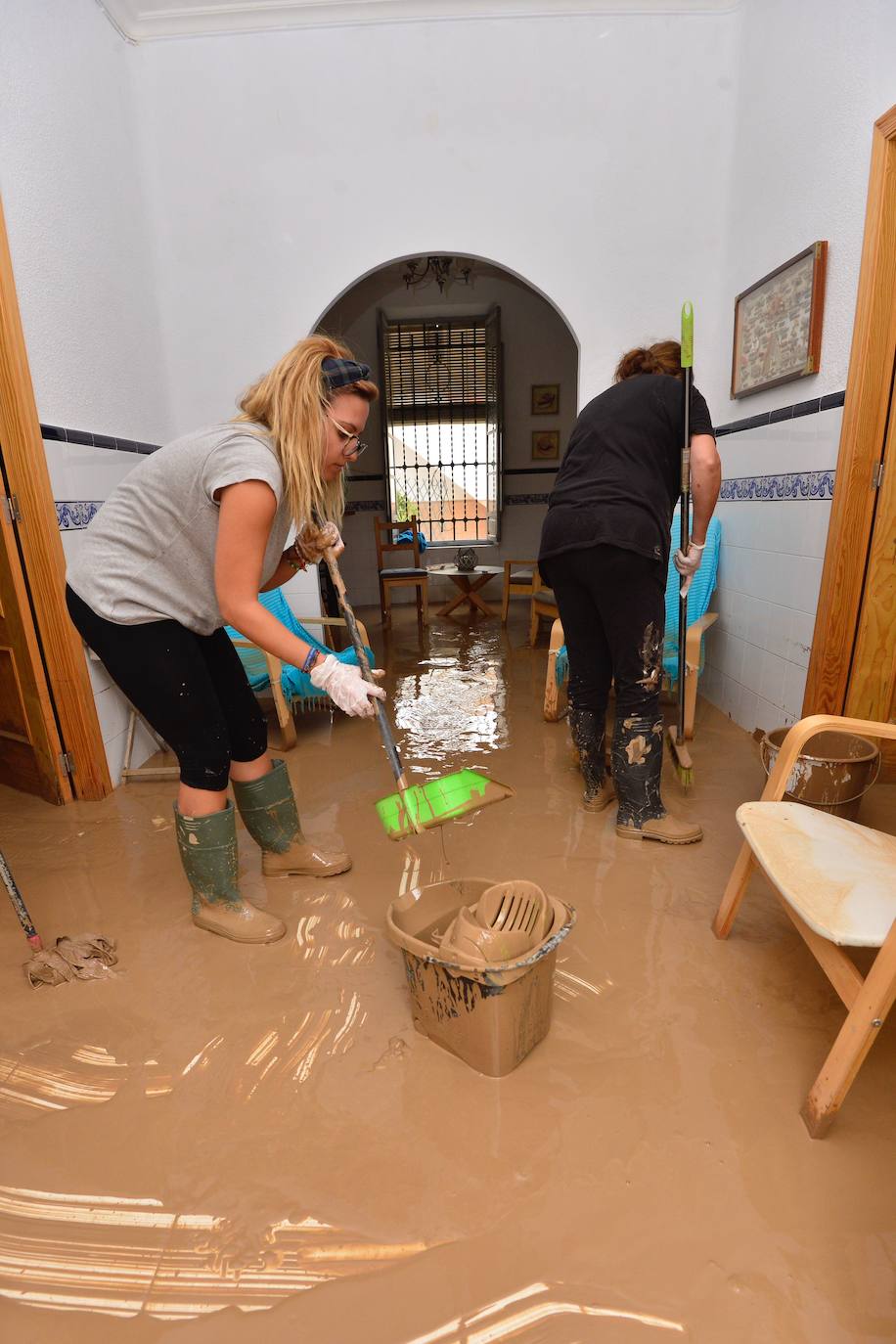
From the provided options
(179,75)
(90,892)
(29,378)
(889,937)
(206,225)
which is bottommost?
(90,892)

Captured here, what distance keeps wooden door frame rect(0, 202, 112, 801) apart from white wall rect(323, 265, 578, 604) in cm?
523

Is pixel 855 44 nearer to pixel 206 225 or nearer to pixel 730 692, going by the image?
pixel 730 692

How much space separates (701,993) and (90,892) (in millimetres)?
1774

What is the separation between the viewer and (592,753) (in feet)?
8.01

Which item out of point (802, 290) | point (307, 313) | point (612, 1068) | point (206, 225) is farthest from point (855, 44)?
point (612, 1068)

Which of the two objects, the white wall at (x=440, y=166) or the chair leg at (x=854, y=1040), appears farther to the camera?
the white wall at (x=440, y=166)

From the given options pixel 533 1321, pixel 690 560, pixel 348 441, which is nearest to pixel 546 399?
pixel 690 560

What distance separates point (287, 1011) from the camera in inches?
62.2

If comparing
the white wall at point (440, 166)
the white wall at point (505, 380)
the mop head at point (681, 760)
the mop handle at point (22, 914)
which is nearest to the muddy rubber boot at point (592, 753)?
the mop head at point (681, 760)

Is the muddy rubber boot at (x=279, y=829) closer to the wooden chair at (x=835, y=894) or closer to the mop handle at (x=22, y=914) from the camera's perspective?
the mop handle at (x=22, y=914)

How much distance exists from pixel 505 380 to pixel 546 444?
2.77ft

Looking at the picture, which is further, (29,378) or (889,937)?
(29,378)

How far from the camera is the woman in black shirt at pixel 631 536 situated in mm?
2021

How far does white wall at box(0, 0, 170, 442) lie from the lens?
2.45 meters
